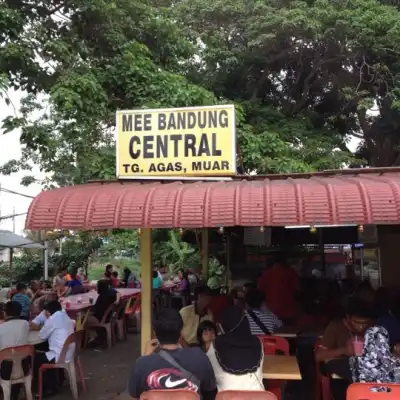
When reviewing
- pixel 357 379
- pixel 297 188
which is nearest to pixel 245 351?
pixel 357 379

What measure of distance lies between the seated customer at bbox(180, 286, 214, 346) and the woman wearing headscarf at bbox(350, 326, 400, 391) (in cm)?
213

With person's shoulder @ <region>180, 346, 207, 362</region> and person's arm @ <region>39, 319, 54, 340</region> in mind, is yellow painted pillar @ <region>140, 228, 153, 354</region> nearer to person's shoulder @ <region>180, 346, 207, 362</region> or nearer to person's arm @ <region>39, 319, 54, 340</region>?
person's arm @ <region>39, 319, 54, 340</region>

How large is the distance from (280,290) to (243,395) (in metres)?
3.90

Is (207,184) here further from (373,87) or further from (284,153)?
(373,87)

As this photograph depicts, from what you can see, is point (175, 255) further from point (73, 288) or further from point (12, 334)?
point (12, 334)

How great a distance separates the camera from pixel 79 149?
10.3 meters

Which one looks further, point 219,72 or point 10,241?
point 219,72

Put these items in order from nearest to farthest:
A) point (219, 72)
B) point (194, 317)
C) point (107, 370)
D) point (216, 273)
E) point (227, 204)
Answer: point (227, 204) → point (194, 317) → point (107, 370) → point (219, 72) → point (216, 273)

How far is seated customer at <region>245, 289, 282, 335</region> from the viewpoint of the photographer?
18.0 feet

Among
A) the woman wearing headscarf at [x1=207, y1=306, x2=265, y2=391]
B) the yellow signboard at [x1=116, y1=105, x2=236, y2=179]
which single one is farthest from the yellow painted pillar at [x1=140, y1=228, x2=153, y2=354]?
the woman wearing headscarf at [x1=207, y1=306, x2=265, y2=391]

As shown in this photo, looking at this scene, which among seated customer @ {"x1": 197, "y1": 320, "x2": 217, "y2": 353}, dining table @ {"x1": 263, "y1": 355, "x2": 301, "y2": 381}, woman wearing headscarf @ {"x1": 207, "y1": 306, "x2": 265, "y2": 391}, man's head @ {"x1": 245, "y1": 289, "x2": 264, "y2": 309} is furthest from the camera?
man's head @ {"x1": 245, "y1": 289, "x2": 264, "y2": 309}

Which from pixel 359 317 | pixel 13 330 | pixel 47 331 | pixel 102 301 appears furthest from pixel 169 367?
pixel 102 301

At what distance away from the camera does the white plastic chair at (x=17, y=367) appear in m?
5.29

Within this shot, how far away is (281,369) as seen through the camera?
13.9ft
